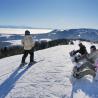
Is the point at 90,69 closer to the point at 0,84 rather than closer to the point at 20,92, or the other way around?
the point at 20,92

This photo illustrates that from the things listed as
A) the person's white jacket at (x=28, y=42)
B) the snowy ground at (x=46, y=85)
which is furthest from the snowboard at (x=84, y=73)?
the person's white jacket at (x=28, y=42)

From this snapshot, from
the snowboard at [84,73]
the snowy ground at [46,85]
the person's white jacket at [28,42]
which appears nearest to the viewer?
the snowy ground at [46,85]

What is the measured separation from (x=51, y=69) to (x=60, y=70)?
0.58 metres

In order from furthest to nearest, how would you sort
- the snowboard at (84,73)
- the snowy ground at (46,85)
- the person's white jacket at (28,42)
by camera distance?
the person's white jacket at (28,42) → the snowboard at (84,73) → the snowy ground at (46,85)

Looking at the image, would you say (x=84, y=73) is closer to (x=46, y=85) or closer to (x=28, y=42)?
(x=46, y=85)

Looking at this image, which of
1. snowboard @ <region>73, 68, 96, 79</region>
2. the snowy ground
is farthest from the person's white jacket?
snowboard @ <region>73, 68, 96, 79</region>

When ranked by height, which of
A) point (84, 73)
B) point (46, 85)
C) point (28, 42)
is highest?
point (28, 42)

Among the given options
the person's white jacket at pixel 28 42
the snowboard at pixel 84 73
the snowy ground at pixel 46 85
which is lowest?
the snowy ground at pixel 46 85

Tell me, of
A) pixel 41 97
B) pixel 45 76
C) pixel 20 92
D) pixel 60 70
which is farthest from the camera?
pixel 60 70

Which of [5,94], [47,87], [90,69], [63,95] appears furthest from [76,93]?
[5,94]

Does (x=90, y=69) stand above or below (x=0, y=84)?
above

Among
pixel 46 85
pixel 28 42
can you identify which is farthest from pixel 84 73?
pixel 28 42

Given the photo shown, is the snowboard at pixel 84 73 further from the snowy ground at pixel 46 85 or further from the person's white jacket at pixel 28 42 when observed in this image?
the person's white jacket at pixel 28 42

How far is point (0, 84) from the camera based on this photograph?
11016 millimetres
